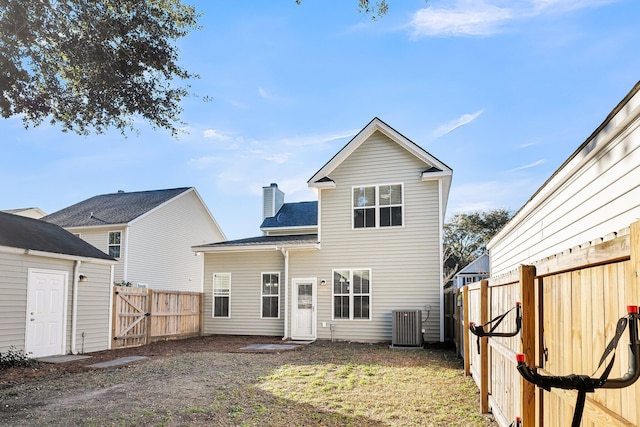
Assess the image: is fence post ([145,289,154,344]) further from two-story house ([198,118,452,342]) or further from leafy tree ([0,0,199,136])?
leafy tree ([0,0,199,136])

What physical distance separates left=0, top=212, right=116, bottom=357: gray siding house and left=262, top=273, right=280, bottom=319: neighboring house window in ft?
16.9

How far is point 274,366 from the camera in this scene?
9.84 metres

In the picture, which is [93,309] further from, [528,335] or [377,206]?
[528,335]

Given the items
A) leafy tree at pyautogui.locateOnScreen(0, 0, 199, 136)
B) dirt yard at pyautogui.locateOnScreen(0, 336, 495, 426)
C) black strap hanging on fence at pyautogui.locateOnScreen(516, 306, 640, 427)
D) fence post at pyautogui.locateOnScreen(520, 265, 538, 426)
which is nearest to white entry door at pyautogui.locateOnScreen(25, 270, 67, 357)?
dirt yard at pyautogui.locateOnScreen(0, 336, 495, 426)

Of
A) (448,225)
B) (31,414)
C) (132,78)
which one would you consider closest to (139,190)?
(132,78)

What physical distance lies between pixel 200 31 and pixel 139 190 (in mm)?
15225

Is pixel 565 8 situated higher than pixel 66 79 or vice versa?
pixel 565 8

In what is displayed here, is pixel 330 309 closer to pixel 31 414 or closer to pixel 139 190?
pixel 31 414

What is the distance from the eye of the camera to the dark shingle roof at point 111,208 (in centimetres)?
1980

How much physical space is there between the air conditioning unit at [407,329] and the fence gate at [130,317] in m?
7.67

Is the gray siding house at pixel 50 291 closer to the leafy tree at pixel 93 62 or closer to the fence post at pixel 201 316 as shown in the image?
the leafy tree at pixel 93 62

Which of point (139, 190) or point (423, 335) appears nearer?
point (423, 335)

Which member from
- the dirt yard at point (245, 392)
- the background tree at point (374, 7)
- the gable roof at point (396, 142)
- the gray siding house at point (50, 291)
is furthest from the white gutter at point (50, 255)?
the background tree at point (374, 7)

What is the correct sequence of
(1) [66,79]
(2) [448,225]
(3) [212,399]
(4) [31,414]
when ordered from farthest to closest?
(2) [448,225], (1) [66,79], (3) [212,399], (4) [31,414]
